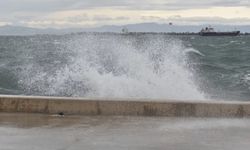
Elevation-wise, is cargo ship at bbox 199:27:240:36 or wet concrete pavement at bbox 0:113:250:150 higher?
cargo ship at bbox 199:27:240:36

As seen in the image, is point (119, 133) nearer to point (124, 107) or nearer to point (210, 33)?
point (124, 107)

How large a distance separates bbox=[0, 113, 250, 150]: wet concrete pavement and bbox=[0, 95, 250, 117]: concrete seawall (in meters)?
0.20

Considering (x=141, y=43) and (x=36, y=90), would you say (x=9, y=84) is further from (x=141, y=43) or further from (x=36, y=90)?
(x=141, y=43)

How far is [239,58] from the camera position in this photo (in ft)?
113

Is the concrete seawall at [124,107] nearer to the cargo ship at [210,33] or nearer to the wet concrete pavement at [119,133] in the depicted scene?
the wet concrete pavement at [119,133]

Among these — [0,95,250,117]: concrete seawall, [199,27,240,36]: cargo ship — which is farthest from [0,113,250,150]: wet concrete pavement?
[199,27,240,36]: cargo ship

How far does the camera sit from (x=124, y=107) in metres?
7.86

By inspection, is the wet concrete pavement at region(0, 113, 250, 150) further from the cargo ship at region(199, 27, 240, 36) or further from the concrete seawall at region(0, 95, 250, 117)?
the cargo ship at region(199, 27, 240, 36)

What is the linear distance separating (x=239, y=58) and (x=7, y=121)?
93.7 feet

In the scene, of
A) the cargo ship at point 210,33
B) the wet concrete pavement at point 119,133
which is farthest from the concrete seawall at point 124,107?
the cargo ship at point 210,33

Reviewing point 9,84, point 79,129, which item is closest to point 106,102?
point 79,129

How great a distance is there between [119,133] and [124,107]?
1.39m

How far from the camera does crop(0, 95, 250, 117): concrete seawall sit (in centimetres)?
777

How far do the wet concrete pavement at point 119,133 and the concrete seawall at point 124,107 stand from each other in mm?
200
